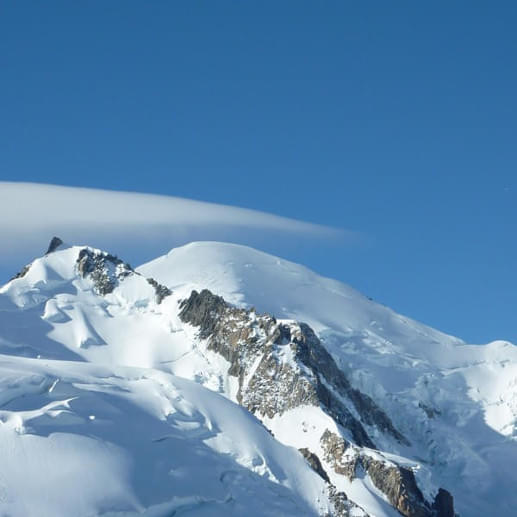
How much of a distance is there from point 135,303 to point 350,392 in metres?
33.2

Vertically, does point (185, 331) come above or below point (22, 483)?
above

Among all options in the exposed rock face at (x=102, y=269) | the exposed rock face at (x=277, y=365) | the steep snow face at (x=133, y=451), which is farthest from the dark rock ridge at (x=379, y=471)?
the exposed rock face at (x=102, y=269)

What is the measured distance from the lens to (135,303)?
189m

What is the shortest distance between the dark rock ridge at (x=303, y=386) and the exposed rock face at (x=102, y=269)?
1183 centimetres

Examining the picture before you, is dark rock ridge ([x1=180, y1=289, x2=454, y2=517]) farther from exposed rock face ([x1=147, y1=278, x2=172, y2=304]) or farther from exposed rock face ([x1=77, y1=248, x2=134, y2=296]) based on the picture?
exposed rock face ([x1=77, y1=248, x2=134, y2=296])

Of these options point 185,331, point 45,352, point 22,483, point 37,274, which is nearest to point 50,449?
point 22,483

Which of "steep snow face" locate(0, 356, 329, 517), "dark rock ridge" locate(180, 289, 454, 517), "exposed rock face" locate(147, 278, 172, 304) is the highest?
"exposed rock face" locate(147, 278, 172, 304)

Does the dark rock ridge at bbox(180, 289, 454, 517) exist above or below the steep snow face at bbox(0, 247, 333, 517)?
above

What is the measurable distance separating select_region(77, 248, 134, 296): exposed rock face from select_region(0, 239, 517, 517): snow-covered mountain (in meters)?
0.25

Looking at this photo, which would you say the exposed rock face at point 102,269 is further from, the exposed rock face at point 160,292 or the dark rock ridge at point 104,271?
the exposed rock face at point 160,292

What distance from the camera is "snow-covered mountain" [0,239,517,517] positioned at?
388ft

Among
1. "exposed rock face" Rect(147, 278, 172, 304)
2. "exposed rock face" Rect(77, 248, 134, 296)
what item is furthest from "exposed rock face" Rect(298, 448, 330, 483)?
"exposed rock face" Rect(77, 248, 134, 296)

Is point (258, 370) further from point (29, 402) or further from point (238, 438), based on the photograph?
point (29, 402)

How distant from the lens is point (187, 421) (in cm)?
13575
